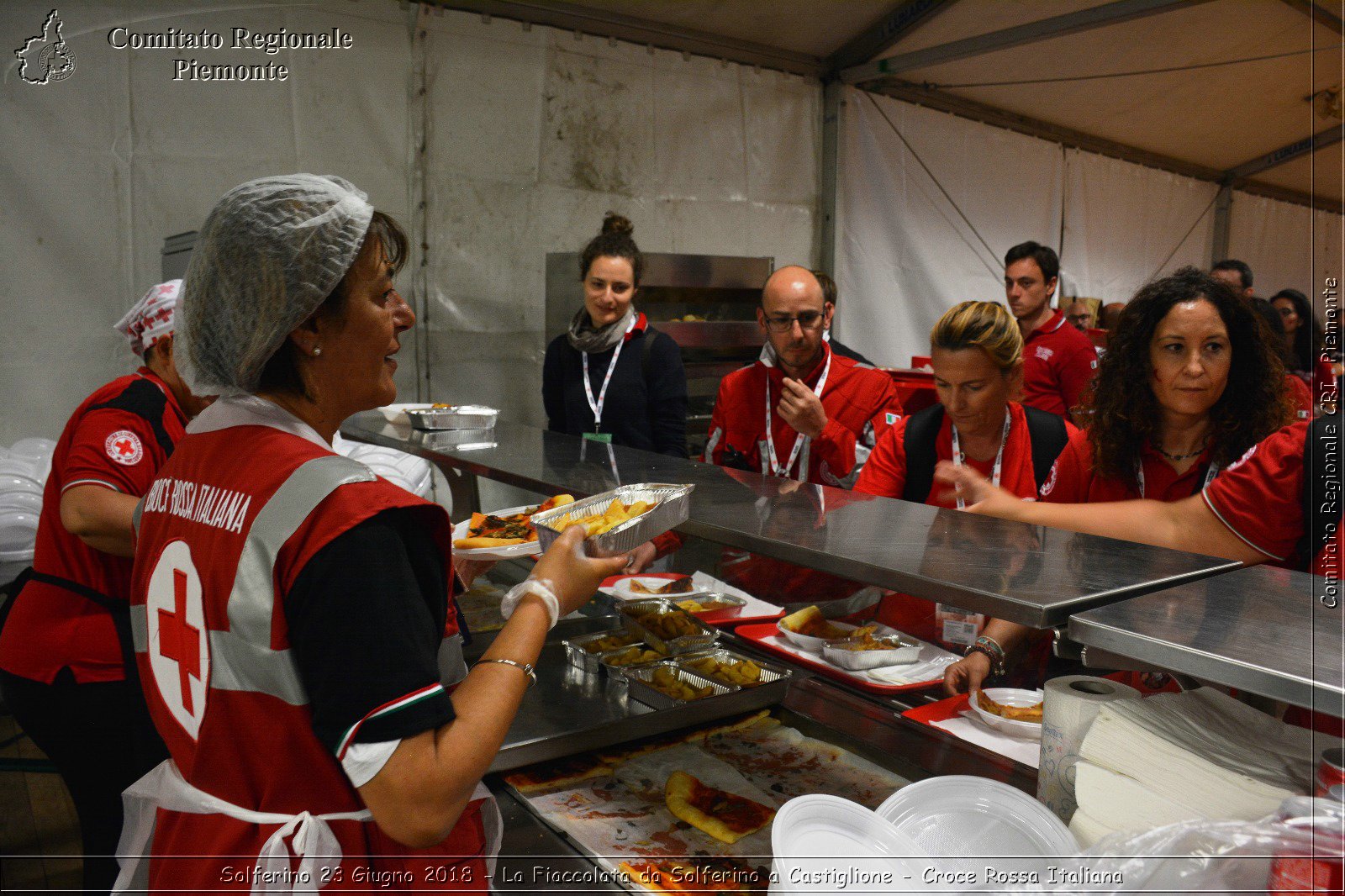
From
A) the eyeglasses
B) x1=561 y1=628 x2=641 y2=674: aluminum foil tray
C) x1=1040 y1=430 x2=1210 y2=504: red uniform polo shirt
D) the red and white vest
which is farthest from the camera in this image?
the eyeglasses

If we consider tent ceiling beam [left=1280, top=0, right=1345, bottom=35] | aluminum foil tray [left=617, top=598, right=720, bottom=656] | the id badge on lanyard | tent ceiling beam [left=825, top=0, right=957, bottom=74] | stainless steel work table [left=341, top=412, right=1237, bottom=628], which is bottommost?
aluminum foil tray [left=617, top=598, right=720, bottom=656]

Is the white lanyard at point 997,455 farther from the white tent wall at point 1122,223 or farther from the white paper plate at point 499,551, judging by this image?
the white tent wall at point 1122,223

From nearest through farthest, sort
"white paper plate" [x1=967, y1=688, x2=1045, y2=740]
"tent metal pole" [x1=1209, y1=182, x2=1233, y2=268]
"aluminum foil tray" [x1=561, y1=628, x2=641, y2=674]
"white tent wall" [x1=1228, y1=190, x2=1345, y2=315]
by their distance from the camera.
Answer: "white paper plate" [x1=967, y1=688, x2=1045, y2=740] < "aluminum foil tray" [x1=561, y1=628, x2=641, y2=674] < "tent metal pole" [x1=1209, y1=182, x2=1233, y2=268] < "white tent wall" [x1=1228, y1=190, x2=1345, y2=315]

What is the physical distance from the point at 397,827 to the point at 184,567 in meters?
0.47

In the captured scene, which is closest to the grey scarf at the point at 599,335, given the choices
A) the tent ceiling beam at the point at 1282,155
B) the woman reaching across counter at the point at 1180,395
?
the woman reaching across counter at the point at 1180,395

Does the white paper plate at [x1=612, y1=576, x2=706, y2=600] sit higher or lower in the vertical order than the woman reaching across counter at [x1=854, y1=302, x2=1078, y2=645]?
lower

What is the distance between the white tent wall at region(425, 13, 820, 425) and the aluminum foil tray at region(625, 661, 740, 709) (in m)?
3.59

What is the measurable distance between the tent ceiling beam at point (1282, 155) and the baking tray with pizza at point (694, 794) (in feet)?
33.7

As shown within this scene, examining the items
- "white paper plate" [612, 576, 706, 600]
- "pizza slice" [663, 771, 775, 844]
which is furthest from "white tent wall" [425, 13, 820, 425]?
"pizza slice" [663, 771, 775, 844]

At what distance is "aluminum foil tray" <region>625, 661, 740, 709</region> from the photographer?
2.01m

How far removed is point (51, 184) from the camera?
163 inches

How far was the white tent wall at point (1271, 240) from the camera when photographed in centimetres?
1152

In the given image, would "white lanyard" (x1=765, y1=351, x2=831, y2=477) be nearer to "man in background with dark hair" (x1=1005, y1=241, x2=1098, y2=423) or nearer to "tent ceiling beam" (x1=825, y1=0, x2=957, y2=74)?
"man in background with dark hair" (x1=1005, y1=241, x2=1098, y2=423)

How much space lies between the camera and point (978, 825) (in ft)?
4.27
